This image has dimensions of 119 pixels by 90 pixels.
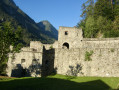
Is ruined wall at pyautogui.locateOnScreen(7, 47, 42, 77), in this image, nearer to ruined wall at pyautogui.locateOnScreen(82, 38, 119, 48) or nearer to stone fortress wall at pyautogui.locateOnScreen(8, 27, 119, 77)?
stone fortress wall at pyautogui.locateOnScreen(8, 27, 119, 77)

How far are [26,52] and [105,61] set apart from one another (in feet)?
46.0

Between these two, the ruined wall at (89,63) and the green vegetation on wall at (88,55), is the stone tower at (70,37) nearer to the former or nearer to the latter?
the ruined wall at (89,63)

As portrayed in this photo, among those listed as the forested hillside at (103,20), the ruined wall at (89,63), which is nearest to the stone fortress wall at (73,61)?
the ruined wall at (89,63)

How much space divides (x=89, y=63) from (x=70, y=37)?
10.3 meters

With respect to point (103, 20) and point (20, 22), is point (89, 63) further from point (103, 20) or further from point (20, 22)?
point (20, 22)

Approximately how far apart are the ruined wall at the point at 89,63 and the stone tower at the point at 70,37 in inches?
250

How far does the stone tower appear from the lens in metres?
28.5

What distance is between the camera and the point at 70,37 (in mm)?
28719

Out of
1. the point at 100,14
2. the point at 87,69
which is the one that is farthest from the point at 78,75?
the point at 100,14

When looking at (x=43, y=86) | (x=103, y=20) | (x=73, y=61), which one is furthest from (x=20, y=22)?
(x=43, y=86)

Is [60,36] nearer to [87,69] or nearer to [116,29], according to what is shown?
[87,69]

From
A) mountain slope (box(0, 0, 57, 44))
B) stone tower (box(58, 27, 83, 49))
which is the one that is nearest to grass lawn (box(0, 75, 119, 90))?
stone tower (box(58, 27, 83, 49))

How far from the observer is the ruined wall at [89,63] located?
19.2 m

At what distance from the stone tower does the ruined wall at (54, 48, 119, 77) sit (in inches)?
250
